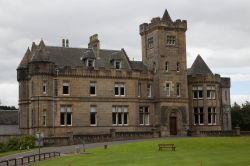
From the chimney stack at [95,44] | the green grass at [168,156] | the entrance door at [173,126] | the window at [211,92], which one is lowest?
the green grass at [168,156]

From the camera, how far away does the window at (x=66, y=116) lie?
6750cm

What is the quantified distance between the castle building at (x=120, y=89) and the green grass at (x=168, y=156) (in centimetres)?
1351

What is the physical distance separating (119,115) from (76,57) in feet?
32.7

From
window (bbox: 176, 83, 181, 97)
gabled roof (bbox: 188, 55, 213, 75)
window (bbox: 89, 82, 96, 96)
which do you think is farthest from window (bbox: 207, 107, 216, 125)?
window (bbox: 89, 82, 96, 96)

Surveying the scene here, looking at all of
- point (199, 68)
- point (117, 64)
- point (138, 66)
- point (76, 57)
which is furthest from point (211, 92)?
point (76, 57)

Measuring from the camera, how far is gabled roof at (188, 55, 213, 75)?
77.4m

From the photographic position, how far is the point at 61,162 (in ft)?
132

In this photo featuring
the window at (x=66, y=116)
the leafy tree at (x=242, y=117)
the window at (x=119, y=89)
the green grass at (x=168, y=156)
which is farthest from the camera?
the leafy tree at (x=242, y=117)

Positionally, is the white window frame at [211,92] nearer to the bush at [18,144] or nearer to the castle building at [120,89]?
the castle building at [120,89]

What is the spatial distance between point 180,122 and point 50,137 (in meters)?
20.6

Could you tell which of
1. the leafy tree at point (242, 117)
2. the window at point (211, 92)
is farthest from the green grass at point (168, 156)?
the leafy tree at point (242, 117)

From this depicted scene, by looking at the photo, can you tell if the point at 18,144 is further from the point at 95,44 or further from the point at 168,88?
the point at 168,88

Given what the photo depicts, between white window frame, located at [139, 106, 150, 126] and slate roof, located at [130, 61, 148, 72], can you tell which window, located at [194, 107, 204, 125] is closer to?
white window frame, located at [139, 106, 150, 126]

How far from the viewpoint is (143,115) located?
73312 millimetres
